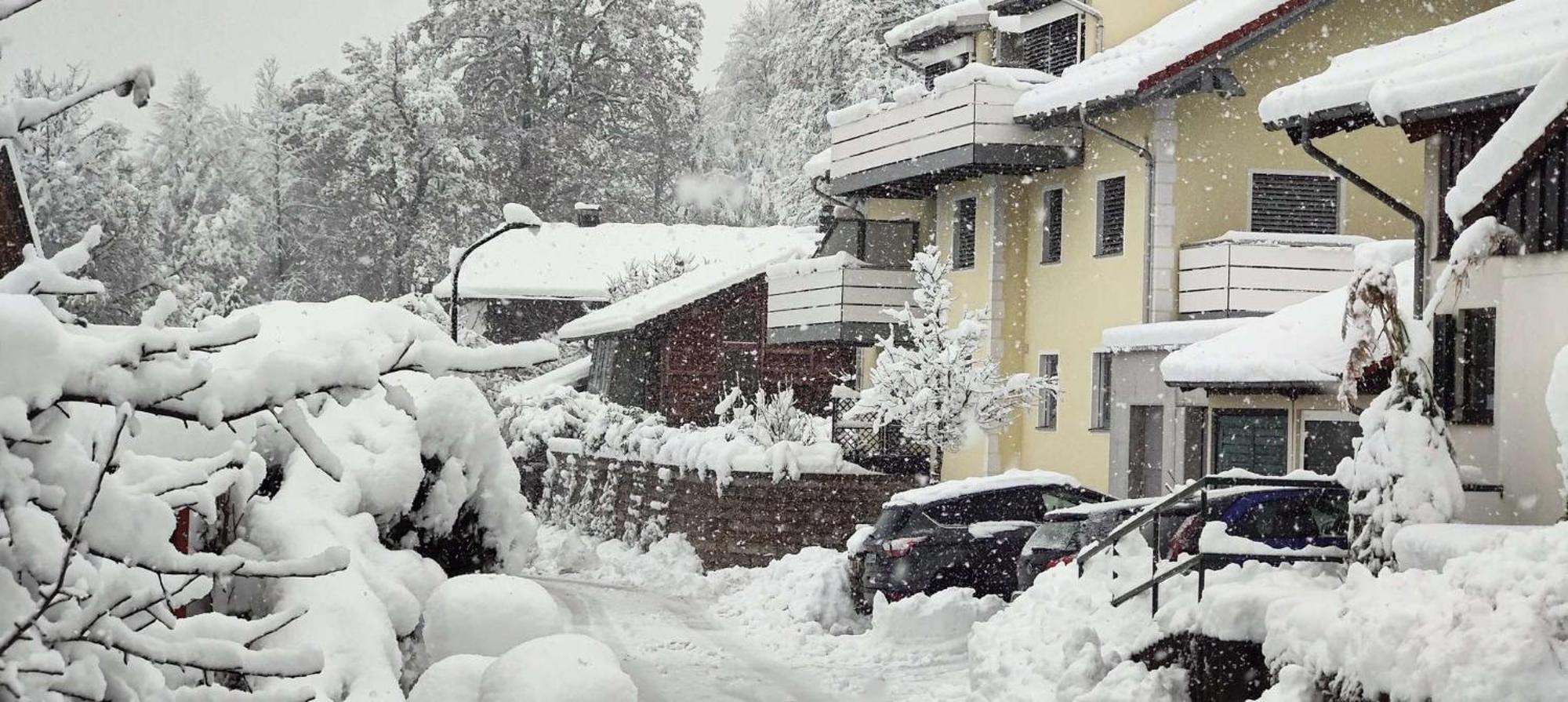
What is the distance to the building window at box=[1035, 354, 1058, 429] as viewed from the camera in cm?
2797

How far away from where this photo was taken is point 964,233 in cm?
3094

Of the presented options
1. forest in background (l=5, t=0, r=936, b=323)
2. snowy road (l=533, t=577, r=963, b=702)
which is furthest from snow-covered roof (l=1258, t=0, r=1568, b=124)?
forest in background (l=5, t=0, r=936, b=323)

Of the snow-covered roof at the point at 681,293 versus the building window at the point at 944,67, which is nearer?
the building window at the point at 944,67

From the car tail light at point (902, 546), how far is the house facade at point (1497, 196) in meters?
6.67

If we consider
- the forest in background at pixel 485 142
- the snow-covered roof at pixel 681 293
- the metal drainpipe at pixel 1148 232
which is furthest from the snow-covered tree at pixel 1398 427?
the forest in background at pixel 485 142

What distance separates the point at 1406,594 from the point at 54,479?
26.2ft

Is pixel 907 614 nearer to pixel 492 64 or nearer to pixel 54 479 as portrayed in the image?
pixel 54 479

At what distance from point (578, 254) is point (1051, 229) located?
100ft

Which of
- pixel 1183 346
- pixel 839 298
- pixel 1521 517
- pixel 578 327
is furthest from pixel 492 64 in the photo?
pixel 1521 517

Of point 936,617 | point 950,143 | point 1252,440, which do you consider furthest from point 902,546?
point 950,143

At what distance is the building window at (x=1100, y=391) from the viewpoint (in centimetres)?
2633

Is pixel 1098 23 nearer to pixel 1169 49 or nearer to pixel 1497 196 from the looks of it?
pixel 1169 49

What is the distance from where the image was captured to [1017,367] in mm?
29062

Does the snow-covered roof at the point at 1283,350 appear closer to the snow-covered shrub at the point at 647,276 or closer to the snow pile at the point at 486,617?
the snow pile at the point at 486,617
